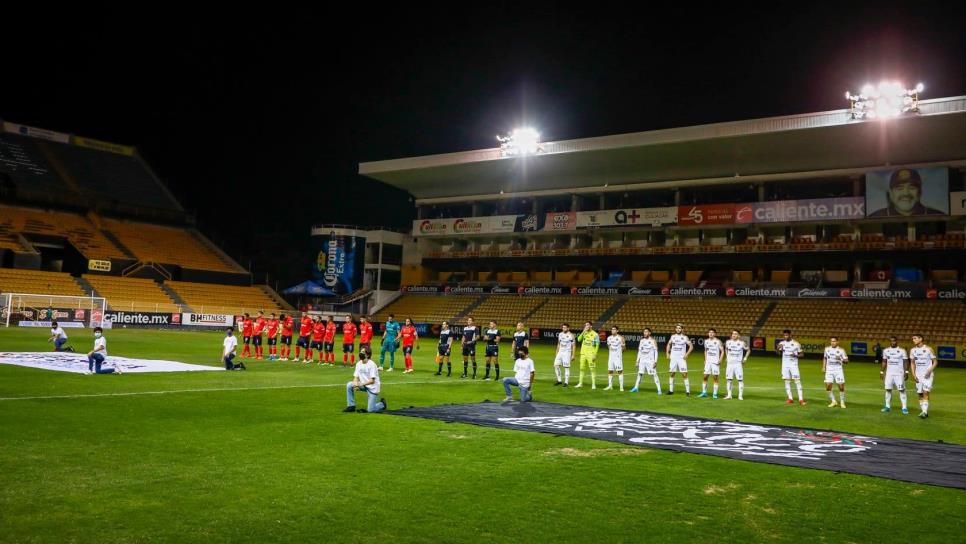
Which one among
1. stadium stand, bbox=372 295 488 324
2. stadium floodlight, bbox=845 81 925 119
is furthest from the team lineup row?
stadium stand, bbox=372 295 488 324

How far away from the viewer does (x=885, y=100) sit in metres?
42.7

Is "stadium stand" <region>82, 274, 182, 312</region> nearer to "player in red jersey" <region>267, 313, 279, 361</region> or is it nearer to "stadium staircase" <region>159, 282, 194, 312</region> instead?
"stadium staircase" <region>159, 282, 194, 312</region>

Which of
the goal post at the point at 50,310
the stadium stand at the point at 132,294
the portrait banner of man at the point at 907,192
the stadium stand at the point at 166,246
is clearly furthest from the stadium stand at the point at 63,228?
the portrait banner of man at the point at 907,192

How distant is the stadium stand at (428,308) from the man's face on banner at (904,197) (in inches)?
1210

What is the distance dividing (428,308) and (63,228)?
101ft

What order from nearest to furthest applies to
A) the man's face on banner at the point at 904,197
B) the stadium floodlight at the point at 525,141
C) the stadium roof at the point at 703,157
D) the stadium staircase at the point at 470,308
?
the stadium roof at the point at 703,157
the man's face on banner at the point at 904,197
the stadium floodlight at the point at 525,141
the stadium staircase at the point at 470,308

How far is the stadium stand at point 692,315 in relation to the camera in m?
48.9

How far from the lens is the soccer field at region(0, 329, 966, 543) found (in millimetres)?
6773

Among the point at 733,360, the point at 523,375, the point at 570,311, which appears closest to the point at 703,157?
the point at 570,311

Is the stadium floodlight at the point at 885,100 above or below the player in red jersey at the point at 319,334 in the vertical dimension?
above

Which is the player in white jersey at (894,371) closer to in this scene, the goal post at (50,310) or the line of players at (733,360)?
the line of players at (733,360)

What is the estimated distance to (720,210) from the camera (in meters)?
54.3

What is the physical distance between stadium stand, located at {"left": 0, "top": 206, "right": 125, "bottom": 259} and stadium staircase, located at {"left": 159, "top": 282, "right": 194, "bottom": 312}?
16.0 feet

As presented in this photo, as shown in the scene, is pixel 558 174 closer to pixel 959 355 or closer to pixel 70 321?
pixel 959 355
